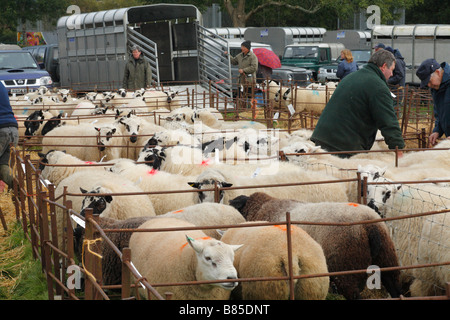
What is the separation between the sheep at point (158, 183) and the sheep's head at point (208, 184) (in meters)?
0.25

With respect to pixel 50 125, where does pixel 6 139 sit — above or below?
above

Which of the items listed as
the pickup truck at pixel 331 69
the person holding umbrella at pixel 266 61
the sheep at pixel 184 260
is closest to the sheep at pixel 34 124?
the sheep at pixel 184 260

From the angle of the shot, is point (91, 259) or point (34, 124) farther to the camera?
point (34, 124)

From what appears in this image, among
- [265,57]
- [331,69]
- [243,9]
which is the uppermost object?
[243,9]

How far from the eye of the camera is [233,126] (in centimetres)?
1031

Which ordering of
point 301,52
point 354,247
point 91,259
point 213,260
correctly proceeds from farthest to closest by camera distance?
point 301,52
point 354,247
point 213,260
point 91,259

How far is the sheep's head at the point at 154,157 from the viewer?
7.28 meters

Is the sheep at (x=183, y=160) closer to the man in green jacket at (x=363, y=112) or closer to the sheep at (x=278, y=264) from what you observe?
the man in green jacket at (x=363, y=112)

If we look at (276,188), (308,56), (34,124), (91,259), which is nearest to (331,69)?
(308,56)

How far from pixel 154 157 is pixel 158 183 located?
3.25ft

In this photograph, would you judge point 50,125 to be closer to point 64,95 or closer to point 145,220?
point 64,95

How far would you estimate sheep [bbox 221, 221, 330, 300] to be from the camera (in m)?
3.89

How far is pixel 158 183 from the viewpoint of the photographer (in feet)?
21.0

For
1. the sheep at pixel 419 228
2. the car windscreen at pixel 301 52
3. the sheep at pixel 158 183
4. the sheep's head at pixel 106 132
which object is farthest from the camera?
the car windscreen at pixel 301 52
